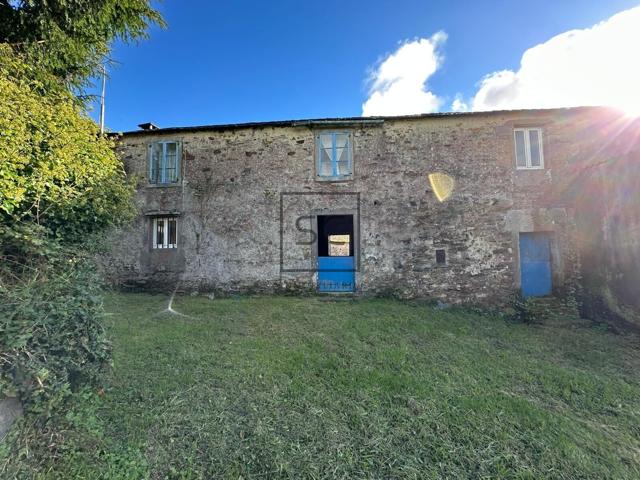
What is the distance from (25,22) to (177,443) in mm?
5141

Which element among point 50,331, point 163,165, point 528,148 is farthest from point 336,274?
point 50,331

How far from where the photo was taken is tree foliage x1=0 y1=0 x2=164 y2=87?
374 centimetres

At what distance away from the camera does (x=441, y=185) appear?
8125 millimetres

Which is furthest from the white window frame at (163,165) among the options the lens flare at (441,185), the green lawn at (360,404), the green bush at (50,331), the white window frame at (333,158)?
the lens flare at (441,185)

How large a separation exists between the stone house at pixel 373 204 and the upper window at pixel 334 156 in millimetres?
28

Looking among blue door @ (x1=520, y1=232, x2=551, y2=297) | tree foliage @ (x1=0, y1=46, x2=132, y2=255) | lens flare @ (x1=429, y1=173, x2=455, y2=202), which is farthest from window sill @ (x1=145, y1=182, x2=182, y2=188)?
blue door @ (x1=520, y1=232, x2=551, y2=297)

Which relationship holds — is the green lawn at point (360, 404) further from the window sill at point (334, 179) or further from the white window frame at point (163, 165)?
the white window frame at point (163, 165)

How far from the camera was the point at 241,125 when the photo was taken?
8.48 metres

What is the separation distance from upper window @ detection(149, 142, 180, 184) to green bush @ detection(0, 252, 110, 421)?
6656 millimetres

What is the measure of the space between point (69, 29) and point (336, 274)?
6.75 meters

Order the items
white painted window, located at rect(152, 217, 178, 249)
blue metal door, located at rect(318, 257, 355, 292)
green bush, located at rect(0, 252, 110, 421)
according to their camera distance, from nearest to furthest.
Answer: green bush, located at rect(0, 252, 110, 421)
blue metal door, located at rect(318, 257, 355, 292)
white painted window, located at rect(152, 217, 178, 249)

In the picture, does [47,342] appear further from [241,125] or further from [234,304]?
[241,125]

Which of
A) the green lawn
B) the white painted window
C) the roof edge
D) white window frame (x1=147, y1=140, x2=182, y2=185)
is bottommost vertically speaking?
the green lawn

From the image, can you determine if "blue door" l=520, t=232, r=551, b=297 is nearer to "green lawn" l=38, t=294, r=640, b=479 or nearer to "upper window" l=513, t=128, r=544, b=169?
"upper window" l=513, t=128, r=544, b=169
